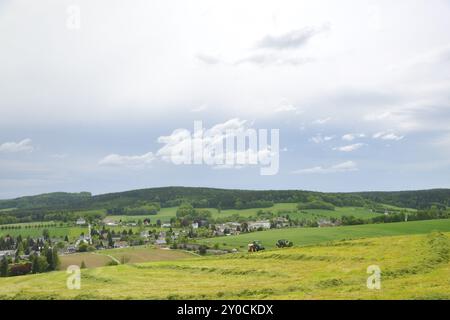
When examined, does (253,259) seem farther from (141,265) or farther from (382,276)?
(382,276)

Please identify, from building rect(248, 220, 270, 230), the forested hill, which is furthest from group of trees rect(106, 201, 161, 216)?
building rect(248, 220, 270, 230)

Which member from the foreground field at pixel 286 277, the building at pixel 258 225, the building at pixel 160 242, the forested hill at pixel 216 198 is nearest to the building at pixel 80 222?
the forested hill at pixel 216 198

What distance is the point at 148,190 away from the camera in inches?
5507

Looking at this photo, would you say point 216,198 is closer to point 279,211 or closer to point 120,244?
point 279,211

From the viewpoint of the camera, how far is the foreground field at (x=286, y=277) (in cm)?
1923

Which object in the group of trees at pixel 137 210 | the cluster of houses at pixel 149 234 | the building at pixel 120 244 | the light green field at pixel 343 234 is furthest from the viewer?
the group of trees at pixel 137 210

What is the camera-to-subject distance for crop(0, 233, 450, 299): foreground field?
19234mm

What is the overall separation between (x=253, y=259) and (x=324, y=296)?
597 inches

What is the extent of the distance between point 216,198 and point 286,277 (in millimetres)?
102996

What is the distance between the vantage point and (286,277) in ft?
78.0

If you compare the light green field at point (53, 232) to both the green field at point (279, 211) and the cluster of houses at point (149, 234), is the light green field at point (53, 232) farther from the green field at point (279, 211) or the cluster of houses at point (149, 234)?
the green field at point (279, 211)

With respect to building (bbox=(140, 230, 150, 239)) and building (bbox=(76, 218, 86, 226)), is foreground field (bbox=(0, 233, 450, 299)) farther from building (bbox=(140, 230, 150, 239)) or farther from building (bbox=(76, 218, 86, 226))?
building (bbox=(76, 218, 86, 226))

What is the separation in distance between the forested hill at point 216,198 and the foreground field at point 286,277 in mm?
88308
